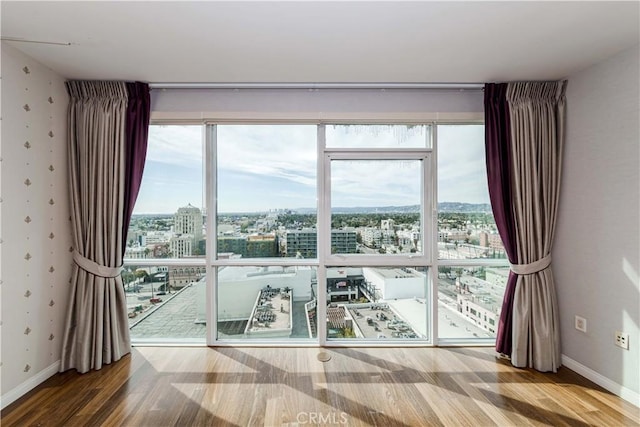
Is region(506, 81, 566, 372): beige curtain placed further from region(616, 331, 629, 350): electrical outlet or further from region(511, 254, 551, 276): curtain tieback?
region(616, 331, 629, 350): electrical outlet

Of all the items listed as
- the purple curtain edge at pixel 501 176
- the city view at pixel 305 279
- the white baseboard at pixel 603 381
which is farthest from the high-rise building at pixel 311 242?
the white baseboard at pixel 603 381

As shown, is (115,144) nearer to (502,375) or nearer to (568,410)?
(502,375)

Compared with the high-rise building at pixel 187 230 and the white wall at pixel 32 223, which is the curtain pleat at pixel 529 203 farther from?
the white wall at pixel 32 223

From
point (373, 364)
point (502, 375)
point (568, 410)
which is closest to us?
point (568, 410)

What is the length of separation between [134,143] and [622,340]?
14.0 ft

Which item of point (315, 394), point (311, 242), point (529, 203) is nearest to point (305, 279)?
point (311, 242)

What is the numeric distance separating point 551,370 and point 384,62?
9.63ft

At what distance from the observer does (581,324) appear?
2463 mm

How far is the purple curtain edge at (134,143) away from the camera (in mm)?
2656

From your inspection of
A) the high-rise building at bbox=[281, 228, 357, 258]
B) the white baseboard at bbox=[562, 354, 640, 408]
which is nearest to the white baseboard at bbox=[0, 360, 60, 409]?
the high-rise building at bbox=[281, 228, 357, 258]

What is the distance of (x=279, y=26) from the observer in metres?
1.89

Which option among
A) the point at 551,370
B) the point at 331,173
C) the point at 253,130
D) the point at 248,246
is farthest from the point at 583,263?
the point at 253,130

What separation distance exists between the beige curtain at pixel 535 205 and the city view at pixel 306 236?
0.35 m

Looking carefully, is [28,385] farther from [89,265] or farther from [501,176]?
[501,176]
